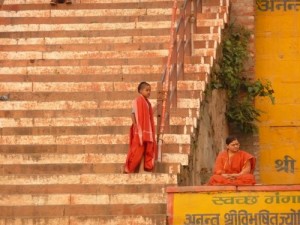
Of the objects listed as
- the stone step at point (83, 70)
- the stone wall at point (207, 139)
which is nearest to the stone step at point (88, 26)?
the stone step at point (83, 70)

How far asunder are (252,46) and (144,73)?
11.2 ft

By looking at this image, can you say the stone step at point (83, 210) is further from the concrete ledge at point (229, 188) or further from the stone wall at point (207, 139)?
the stone wall at point (207, 139)

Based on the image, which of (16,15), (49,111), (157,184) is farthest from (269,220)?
(16,15)

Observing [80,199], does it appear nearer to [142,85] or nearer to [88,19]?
[142,85]

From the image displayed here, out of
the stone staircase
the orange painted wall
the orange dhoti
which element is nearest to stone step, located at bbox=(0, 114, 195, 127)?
the stone staircase

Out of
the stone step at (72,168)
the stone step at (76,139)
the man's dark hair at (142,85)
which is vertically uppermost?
the man's dark hair at (142,85)

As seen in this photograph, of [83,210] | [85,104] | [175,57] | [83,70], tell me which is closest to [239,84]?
[175,57]

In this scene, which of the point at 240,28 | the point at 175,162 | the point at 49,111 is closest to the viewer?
the point at 175,162

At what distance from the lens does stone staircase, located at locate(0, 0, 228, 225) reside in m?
15.9

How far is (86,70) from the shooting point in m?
18.5

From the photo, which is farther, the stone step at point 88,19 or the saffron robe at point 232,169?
the stone step at point 88,19

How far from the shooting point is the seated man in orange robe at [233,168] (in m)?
16.0

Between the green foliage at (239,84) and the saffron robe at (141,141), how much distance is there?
3656mm

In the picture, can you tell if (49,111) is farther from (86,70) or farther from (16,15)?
(16,15)
